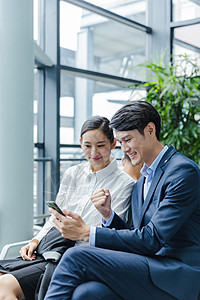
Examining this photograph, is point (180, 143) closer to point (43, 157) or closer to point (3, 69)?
point (43, 157)

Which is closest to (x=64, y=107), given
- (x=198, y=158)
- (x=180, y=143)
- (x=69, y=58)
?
(x=69, y=58)

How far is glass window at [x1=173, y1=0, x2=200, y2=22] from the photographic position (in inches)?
228

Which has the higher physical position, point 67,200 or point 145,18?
point 145,18

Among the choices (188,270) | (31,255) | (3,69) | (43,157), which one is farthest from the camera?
(43,157)

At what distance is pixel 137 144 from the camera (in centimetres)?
Answer: 180

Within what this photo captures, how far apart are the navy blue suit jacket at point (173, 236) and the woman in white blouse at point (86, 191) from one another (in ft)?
1.62

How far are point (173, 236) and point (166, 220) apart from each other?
8 centimetres

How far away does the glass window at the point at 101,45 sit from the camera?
16.0 feet

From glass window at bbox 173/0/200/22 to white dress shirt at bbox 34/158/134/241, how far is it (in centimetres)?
433

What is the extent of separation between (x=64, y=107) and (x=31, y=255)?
293cm

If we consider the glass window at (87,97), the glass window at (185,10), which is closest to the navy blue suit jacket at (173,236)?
the glass window at (87,97)

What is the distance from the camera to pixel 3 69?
9.22 feet

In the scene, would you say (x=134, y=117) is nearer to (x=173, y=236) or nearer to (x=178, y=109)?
(x=173, y=236)

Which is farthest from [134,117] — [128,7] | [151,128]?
[128,7]
